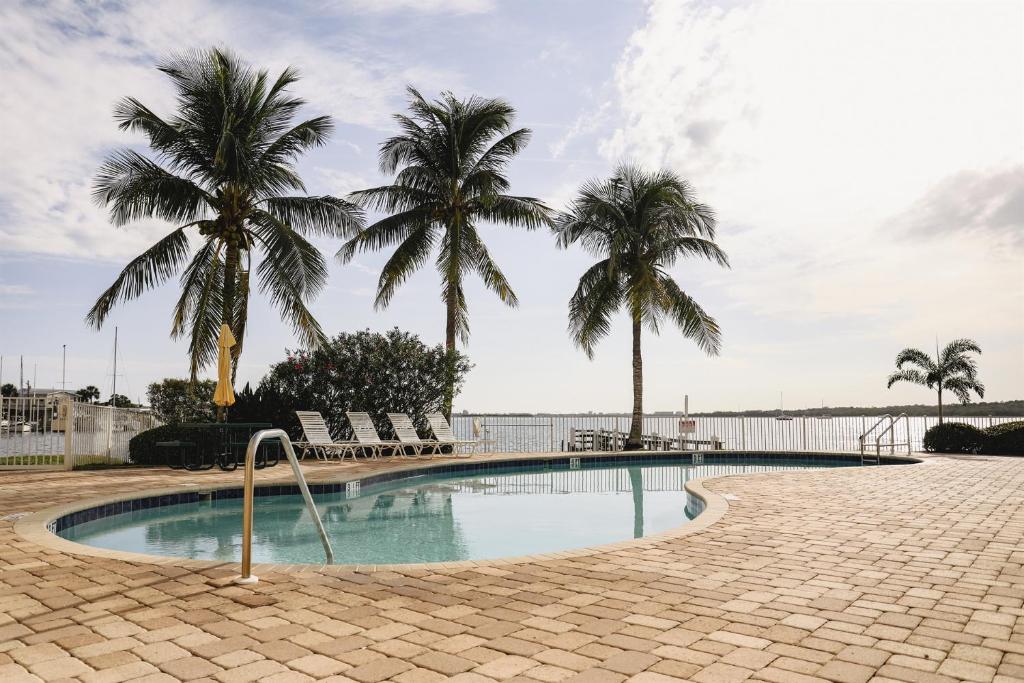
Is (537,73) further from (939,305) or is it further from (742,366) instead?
(742,366)

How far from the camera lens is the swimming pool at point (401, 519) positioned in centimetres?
661

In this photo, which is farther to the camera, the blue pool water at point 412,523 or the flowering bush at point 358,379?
the flowering bush at point 358,379

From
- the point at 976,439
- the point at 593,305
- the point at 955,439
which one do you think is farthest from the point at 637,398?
the point at 976,439

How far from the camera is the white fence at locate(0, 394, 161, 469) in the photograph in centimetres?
1193

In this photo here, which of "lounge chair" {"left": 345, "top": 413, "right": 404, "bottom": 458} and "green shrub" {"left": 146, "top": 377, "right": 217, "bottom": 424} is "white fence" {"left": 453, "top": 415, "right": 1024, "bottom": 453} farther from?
"green shrub" {"left": 146, "top": 377, "right": 217, "bottom": 424}

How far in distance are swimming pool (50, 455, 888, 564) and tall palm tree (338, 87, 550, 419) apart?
6522 millimetres

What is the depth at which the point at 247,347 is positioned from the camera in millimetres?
14969

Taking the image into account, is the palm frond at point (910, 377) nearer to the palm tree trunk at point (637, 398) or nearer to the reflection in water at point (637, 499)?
the palm tree trunk at point (637, 398)

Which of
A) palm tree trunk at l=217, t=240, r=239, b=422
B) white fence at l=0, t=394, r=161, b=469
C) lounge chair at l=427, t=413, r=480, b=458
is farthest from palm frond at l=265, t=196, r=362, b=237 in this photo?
white fence at l=0, t=394, r=161, b=469

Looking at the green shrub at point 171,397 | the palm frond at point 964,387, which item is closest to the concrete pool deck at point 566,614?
the green shrub at point 171,397

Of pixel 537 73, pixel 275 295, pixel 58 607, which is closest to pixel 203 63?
pixel 275 295

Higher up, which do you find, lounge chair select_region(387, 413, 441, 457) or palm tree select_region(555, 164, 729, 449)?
palm tree select_region(555, 164, 729, 449)

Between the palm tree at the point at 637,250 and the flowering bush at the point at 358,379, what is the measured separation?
488 centimetres

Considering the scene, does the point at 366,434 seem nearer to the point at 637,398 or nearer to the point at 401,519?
the point at 401,519
